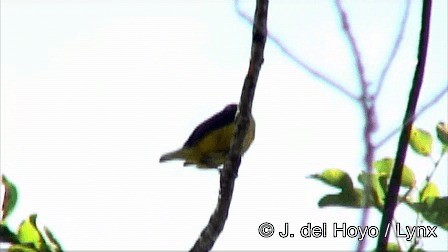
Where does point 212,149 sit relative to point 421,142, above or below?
below

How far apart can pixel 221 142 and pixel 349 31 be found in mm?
3409

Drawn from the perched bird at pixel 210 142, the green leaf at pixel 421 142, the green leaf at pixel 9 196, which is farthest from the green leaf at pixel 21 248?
the perched bird at pixel 210 142

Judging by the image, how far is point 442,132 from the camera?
7.86 ft

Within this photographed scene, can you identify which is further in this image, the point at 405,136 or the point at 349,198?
the point at 349,198

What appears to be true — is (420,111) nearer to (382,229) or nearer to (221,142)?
(382,229)

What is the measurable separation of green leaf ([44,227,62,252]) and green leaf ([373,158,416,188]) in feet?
3.07

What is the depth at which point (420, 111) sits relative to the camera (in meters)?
1.53

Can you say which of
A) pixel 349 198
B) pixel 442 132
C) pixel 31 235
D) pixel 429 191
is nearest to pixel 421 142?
pixel 442 132

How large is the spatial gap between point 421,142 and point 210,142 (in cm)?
269

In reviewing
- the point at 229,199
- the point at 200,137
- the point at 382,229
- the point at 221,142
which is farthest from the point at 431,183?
the point at 200,137

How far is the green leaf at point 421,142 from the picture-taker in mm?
2400

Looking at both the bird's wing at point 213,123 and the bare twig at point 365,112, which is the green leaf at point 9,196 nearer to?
the bare twig at point 365,112

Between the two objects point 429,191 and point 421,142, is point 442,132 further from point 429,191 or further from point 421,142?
point 429,191

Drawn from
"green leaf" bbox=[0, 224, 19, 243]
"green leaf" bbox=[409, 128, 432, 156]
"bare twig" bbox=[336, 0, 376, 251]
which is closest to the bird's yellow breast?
"green leaf" bbox=[409, 128, 432, 156]
